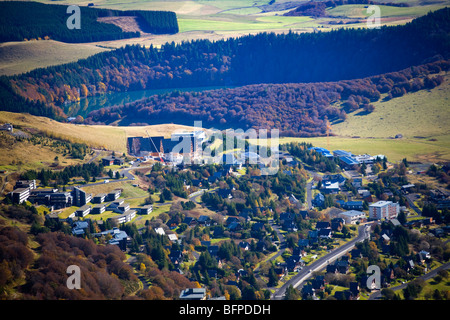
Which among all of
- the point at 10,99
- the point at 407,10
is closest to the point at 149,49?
the point at 10,99

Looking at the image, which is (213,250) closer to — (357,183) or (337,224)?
(337,224)

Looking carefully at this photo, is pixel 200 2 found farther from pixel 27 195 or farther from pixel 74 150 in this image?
pixel 27 195

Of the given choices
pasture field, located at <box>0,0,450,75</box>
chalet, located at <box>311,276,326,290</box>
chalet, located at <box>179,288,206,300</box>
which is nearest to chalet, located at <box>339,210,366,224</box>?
chalet, located at <box>311,276,326,290</box>

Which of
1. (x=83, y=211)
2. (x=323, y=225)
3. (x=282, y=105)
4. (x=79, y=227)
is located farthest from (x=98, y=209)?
(x=282, y=105)

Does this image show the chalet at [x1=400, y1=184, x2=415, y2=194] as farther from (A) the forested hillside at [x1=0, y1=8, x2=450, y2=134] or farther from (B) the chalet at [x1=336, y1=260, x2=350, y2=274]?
(A) the forested hillside at [x1=0, y1=8, x2=450, y2=134]

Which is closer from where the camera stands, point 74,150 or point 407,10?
point 74,150

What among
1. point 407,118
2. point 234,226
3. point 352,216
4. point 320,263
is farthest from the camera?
point 407,118

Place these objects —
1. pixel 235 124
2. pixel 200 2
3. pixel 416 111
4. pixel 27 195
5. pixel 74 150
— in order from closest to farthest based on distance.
Result: pixel 27 195, pixel 74 150, pixel 416 111, pixel 235 124, pixel 200 2
